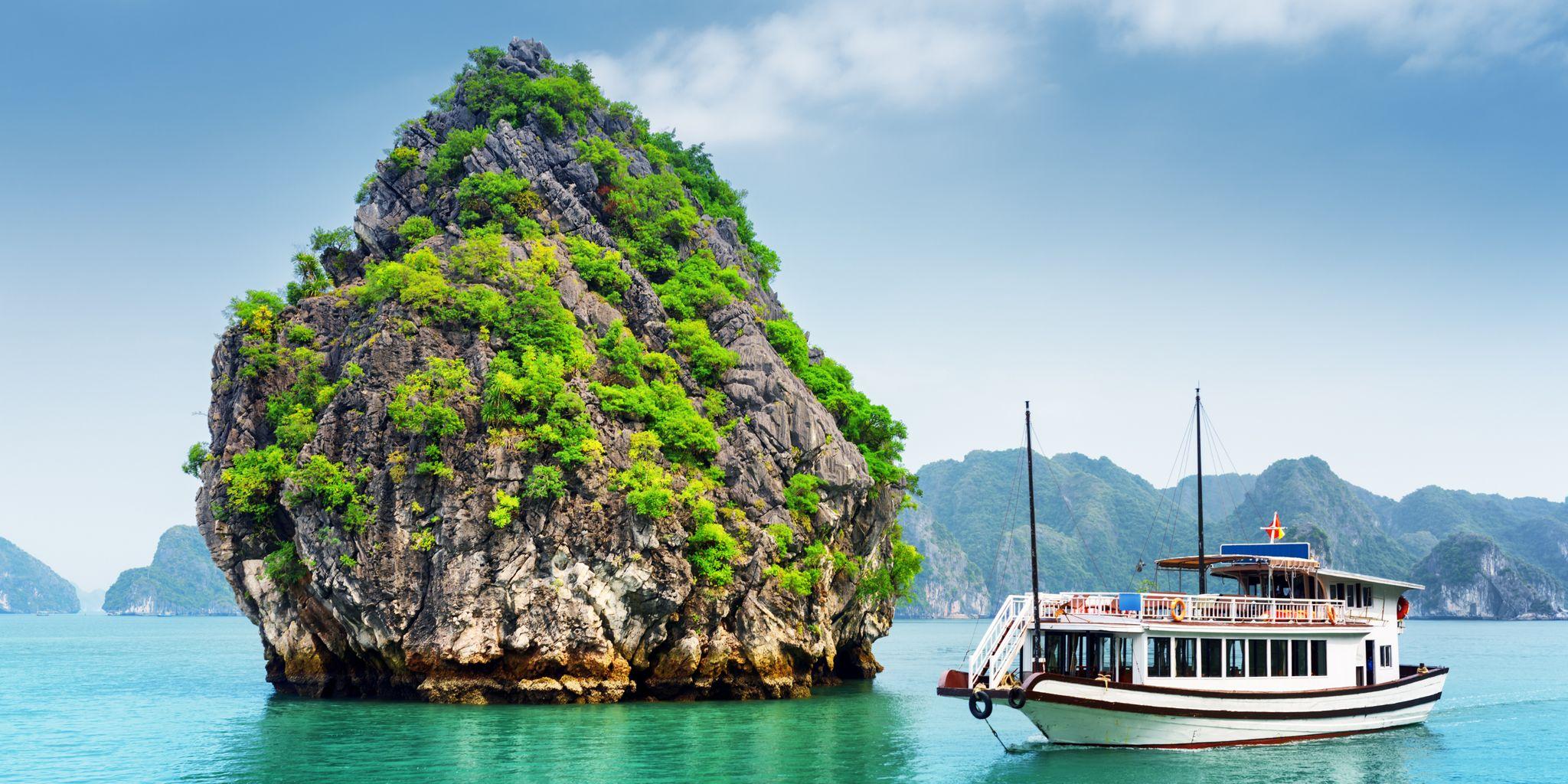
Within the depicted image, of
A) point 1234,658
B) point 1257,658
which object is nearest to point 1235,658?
point 1234,658

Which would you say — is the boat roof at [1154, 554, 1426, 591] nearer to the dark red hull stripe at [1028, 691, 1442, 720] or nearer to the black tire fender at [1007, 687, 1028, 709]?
the dark red hull stripe at [1028, 691, 1442, 720]

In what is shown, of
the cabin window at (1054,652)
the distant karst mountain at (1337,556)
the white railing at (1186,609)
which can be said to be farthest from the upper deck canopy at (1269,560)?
the distant karst mountain at (1337,556)

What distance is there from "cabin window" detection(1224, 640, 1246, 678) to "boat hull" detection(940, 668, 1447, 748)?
614 mm

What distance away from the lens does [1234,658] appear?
77.5 ft

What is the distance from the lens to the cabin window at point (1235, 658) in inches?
926

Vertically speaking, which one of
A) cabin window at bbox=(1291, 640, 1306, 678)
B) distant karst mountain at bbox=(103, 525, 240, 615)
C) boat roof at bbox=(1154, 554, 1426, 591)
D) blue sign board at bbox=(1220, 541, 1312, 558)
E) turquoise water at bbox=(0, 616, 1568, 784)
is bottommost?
distant karst mountain at bbox=(103, 525, 240, 615)

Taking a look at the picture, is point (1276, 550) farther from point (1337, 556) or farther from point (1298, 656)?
point (1337, 556)

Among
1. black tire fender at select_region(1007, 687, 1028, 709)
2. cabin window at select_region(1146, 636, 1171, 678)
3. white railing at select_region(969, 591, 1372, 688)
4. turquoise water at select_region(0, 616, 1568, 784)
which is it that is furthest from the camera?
cabin window at select_region(1146, 636, 1171, 678)

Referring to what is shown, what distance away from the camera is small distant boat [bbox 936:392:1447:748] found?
22234 millimetres

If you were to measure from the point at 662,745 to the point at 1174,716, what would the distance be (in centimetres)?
1069

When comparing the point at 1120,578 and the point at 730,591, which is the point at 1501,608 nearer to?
the point at 1120,578

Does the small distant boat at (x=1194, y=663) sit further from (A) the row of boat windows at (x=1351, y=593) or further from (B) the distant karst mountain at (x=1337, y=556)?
(B) the distant karst mountain at (x=1337, y=556)

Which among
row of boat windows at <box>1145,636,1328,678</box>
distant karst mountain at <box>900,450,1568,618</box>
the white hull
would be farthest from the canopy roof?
distant karst mountain at <box>900,450,1568,618</box>

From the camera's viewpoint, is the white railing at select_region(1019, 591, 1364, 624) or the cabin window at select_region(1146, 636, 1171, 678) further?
the white railing at select_region(1019, 591, 1364, 624)
